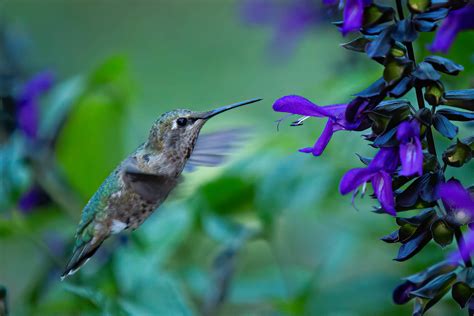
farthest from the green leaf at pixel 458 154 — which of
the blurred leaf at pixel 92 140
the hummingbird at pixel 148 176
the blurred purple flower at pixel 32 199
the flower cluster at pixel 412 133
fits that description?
the blurred purple flower at pixel 32 199

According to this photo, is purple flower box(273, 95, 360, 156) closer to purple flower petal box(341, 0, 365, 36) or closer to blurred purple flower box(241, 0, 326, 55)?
purple flower petal box(341, 0, 365, 36)

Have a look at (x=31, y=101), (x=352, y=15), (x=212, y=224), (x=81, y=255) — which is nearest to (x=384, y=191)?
(x=352, y=15)

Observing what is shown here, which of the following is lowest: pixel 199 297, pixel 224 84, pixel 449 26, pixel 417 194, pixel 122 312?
pixel 224 84

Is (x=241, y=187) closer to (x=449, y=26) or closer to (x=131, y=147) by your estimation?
(x=131, y=147)

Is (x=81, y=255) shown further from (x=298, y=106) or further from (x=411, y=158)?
(x=411, y=158)

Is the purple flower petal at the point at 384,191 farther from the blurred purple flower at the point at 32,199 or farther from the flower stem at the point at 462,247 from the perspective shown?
the blurred purple flower at the point at 32,199

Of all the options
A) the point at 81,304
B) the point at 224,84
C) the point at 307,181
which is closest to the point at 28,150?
the point at 81,304

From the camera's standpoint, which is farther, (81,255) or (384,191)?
(81,255)
